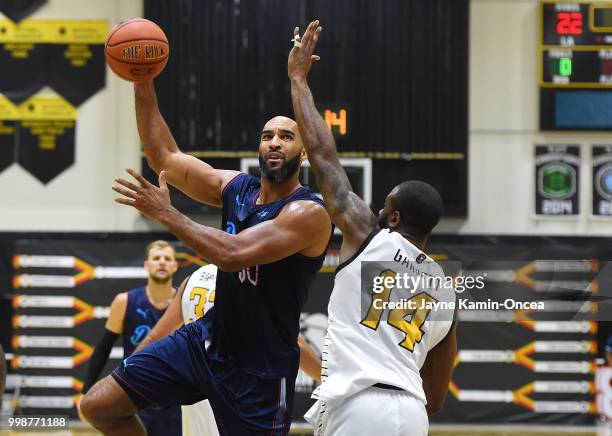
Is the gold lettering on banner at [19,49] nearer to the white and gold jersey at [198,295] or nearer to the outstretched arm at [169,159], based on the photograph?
the white and gold jersey at [198,295]

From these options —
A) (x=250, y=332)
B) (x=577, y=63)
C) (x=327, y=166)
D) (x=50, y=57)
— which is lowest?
(x=250, y=332)

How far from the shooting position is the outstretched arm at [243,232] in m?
3.88

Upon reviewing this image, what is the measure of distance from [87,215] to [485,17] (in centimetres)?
565

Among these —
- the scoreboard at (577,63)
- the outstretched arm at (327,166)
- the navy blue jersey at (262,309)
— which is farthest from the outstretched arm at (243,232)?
the scoreboard at (577,63)

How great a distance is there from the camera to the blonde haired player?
546 centimetres

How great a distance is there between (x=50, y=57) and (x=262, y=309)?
8.16 metres

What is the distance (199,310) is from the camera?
215 inches

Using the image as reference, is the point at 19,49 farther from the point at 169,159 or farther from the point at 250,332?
the point at 250,332

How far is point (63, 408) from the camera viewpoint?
34.5ft

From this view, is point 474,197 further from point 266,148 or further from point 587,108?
point 266,148

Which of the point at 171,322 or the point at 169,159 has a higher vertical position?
the point at 169,159

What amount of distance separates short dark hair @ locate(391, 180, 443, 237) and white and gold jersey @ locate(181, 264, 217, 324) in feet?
6.11

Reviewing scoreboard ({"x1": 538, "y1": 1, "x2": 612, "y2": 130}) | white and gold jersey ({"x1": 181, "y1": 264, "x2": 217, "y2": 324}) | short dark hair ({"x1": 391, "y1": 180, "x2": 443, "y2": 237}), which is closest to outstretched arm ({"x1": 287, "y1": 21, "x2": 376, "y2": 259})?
short dark hair ({"x1": 391, "y1": 180, "x2": 443, "y2": 237})

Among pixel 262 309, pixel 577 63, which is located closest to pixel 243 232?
pixel 262 309
